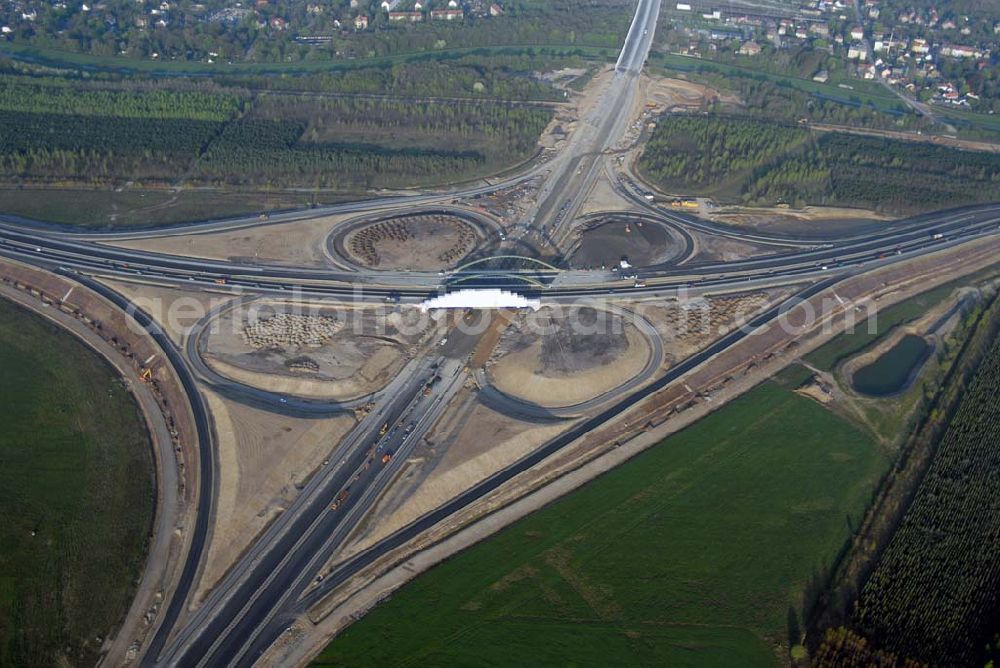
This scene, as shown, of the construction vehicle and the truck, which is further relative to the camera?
the truck

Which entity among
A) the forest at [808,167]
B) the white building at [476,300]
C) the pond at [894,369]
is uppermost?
the forest at [808,167]

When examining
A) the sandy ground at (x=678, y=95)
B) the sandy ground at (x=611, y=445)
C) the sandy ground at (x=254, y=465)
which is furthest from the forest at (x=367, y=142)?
the sandy ground at (x=611, y=445)

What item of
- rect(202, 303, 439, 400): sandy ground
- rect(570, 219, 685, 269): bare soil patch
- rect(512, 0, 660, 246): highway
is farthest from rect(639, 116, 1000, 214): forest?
rect(202, 303, 439, 400): sandy ground

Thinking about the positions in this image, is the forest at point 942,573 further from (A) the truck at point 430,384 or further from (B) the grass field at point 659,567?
(A) the truck at point 430,384

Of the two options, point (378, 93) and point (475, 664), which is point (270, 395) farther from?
point (378, 93)

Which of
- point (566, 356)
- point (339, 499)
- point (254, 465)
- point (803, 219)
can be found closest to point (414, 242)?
point (566, 356)

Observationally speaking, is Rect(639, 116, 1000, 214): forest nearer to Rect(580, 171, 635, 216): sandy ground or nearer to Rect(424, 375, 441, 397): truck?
Rect(580, 171, 635, 216): sandy ground

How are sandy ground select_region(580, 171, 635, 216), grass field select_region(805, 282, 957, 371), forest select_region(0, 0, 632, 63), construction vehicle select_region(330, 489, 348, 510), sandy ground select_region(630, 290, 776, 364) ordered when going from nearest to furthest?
construction vehicle select_region(330, 489, 348, 510), sandy ground select_region(630, 290, 776, 364), grass field select_region(805, 282, 957, 371), sandy ground select_region(580, 171, 635, 216), forest select_region(0, 0, 632, 63)

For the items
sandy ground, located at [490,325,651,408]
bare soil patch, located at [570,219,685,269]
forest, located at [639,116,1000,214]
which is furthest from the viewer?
forest, located at [639,116,1000,214]
